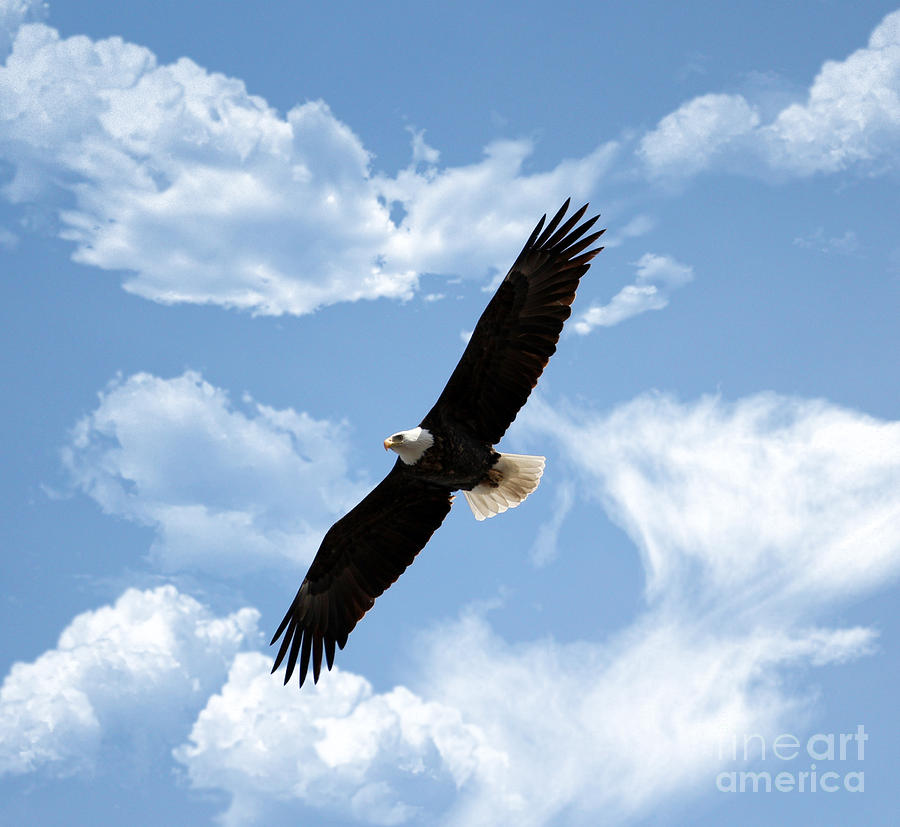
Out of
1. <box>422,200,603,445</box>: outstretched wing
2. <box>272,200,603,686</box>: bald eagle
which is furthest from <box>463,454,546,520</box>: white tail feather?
<box>422,200,603,445</box>: outstretched wing

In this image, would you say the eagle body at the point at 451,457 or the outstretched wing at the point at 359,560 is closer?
the eagle body at the point at 451,457

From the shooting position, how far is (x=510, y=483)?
11.8m

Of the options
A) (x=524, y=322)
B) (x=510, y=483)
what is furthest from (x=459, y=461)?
(x=524, y=322)

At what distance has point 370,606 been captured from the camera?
39.6 ft

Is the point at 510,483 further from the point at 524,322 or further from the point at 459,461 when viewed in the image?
the point at 524,322

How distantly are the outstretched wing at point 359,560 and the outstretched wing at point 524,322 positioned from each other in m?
1.47

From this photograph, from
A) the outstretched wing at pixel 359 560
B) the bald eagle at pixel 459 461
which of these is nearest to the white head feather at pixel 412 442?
the bald eagle at pixel 459 461

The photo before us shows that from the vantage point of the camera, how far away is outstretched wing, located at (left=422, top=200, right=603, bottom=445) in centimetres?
1095

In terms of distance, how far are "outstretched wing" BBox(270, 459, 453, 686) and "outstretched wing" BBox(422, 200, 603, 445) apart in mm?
1475

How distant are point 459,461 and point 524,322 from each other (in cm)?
172

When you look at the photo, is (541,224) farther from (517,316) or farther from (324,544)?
(324,544)

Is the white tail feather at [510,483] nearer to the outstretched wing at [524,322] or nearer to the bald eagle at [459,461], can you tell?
the bald eagle at [459,461]

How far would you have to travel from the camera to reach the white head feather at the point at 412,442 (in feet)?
36.5

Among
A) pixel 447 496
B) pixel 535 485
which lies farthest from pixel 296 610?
pixel 535 485
